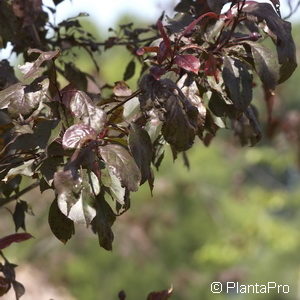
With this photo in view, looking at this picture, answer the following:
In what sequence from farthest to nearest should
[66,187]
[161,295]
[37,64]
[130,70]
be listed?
1. [130,70]
2. [161,295]
3. [37,64]
4. [66,187]

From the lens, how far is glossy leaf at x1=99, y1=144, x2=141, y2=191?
47.3 inches

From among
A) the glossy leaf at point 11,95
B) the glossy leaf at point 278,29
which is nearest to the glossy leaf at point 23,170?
the glossy leaf at point 11,95

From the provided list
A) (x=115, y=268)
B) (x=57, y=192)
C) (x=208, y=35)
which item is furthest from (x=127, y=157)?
(x=115, y=268)

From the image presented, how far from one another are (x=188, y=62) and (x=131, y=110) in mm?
147

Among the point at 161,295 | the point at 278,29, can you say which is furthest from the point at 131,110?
the point at 161,295

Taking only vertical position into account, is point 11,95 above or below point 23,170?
above

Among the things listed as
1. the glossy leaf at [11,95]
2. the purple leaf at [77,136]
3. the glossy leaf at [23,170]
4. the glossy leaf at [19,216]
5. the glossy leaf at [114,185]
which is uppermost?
the glossy leaf at [11,95]

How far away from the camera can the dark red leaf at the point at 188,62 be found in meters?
1.30

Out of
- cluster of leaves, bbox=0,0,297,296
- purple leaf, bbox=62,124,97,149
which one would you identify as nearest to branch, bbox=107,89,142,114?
cluster of leaves, bbox=0,0,297,296

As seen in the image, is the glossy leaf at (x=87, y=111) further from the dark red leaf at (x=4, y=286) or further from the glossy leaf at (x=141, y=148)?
the dark red leaf at (x=4, y=286)

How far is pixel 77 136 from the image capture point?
1.20m

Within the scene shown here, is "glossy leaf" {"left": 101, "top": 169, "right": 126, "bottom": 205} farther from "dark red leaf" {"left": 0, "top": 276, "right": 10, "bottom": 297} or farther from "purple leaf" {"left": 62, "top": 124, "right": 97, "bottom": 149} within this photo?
"dark red leaf" {"left": 0, "top": 276, "right": 10, "bottom": 297}

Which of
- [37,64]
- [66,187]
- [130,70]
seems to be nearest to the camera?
[66,187]

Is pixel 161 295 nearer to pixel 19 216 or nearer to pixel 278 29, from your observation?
pixel 19 216
